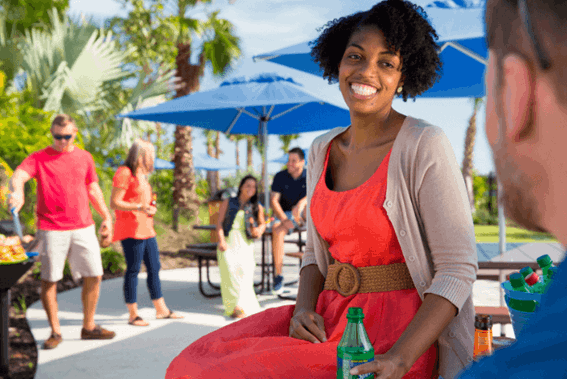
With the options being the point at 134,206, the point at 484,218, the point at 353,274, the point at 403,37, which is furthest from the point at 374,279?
the point at 484,218

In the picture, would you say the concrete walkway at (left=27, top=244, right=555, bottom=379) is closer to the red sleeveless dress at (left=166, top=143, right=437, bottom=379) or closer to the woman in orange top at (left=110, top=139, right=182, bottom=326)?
the woman in orange top at (left=110, top=139, right=182, bottom=326)

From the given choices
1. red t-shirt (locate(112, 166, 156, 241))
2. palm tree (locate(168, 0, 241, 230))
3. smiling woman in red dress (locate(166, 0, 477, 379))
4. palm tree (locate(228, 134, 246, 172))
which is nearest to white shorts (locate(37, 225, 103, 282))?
red t-shirt (locate(112, 166, 156, 241))

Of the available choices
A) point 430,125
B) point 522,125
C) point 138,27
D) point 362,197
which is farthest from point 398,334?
point 138,27

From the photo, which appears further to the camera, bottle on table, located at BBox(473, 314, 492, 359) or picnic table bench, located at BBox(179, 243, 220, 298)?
picnic table bench, located at BBox(179, 243, 220, 298)

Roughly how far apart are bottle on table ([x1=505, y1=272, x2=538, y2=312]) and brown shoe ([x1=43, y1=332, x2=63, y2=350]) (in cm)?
467

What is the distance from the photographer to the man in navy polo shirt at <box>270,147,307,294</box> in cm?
720

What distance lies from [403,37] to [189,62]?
14011mm

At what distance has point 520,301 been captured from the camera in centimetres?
127

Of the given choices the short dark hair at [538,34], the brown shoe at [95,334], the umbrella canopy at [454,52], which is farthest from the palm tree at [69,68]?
the short dark hair at [538,34]

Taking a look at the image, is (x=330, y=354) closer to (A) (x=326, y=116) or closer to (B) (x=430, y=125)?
(B) (x=430, y=125)

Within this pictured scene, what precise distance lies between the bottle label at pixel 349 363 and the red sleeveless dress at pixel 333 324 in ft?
0.32

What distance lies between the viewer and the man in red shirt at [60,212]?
4711 millimetres

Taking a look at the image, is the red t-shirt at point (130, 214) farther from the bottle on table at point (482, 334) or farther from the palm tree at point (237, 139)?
the palm tree at point (237, 139)

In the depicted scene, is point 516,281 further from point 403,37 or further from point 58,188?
point 58,188
